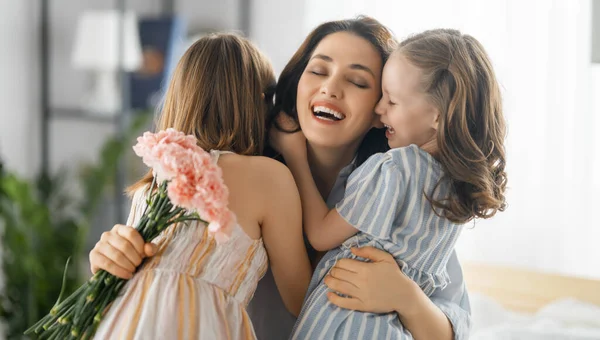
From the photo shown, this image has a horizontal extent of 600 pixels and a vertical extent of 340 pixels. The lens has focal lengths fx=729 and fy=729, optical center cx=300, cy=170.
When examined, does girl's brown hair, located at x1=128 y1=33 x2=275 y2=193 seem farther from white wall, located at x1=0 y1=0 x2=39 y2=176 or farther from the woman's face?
white wall, located at x1=0 y1=0 x2=39 y2=176

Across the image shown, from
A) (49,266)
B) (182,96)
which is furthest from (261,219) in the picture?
(49,266)

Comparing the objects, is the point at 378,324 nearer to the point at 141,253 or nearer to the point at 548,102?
the point at 141,253

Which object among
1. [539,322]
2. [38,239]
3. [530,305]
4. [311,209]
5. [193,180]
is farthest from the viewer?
[38,239]

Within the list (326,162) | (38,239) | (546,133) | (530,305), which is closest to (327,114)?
(326,162)

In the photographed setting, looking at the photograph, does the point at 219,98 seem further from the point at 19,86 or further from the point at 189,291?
the point at 19,86

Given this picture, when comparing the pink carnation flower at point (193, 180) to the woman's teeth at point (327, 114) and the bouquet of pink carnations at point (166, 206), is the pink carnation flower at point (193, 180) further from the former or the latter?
the woman's teeth at point (327, 114)

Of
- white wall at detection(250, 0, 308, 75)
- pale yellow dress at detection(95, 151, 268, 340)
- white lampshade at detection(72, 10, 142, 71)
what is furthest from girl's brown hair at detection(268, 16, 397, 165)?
white lampshade at detection(72, 10, 142, 71)

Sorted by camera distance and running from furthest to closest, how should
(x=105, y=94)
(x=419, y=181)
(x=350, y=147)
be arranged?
(x=105, y=94), (x=350, y=147), (x=419, y=181)

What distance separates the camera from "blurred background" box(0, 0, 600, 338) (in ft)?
8.99

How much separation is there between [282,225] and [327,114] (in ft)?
1.00

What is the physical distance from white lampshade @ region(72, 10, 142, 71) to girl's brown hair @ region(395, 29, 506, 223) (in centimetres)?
265

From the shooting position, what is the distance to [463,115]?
1.52 m

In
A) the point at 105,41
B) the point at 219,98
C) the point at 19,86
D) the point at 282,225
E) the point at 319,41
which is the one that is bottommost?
the point at 19,86

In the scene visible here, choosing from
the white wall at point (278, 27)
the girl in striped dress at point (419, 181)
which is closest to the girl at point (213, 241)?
the girl in striped dress at point (419, 181)
